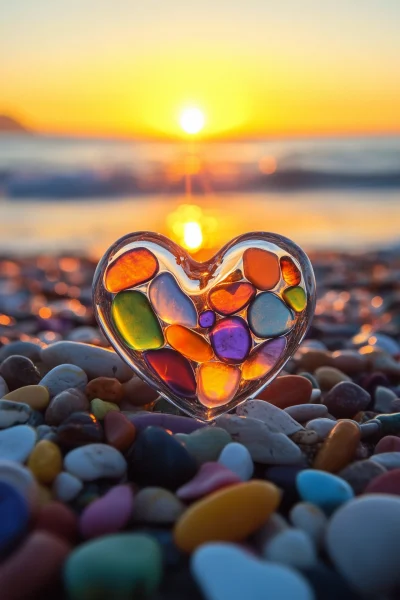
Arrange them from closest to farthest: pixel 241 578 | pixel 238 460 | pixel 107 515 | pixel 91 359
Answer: pixel 241 578, pixel 107 515, pixel 238 460, pixel 91 359

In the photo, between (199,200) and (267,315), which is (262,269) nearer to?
(267,315)

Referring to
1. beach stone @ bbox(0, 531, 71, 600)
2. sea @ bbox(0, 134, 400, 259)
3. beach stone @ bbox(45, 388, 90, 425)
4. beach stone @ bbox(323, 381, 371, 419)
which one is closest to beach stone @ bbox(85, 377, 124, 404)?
beach stone @ bbox(45, 388, 90, 425)

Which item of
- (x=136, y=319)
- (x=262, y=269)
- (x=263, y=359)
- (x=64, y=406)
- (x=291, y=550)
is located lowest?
(x=291, y=550)

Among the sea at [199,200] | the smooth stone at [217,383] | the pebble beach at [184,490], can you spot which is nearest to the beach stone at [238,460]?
the pebble beach at [184,490]

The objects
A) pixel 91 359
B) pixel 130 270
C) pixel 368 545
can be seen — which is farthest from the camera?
pixel 91 359

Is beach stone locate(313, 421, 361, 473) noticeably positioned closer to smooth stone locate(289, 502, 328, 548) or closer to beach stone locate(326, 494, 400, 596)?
smooth stone locate(289, 502, 328, 548)

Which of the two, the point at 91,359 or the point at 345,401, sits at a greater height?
the point at 91,359

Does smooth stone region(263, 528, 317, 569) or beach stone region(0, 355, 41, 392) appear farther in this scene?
beach stone region(0, 355, 41, 392)

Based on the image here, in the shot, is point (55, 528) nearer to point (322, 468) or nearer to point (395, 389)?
point (322, 468)

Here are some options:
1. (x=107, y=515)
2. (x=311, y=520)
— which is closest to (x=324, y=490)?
(x=311, y=520)
